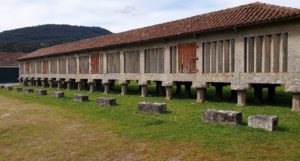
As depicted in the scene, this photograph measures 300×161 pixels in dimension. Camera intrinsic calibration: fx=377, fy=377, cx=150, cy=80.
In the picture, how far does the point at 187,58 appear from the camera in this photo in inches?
703

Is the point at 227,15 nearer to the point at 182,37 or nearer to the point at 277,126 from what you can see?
the point at 182,37

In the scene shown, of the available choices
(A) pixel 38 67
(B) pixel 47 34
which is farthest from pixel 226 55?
(B) pixel 47 34

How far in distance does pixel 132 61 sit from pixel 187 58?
5404 mm

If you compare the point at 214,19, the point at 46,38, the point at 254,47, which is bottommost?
the point at 254,47

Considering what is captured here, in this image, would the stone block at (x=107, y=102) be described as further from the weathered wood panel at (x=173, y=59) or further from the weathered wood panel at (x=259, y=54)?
the weathered wood panel at (x=259, y=54)

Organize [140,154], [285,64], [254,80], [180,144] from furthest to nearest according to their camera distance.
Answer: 1. [254,80]
2. [285,64]
3. [180,144]
4. [140,154]

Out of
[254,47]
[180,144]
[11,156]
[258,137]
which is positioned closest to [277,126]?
[258,137]

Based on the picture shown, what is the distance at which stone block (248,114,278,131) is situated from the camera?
944 centimetres

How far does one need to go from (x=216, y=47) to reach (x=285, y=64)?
358 cm

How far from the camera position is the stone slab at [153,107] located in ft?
43.7

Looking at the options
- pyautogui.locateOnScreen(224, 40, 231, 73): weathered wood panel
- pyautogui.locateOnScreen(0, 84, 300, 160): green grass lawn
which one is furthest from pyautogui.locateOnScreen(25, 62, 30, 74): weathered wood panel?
pyautogui.locateOnScreen(224, 40, 231, 73): weathered wood panel

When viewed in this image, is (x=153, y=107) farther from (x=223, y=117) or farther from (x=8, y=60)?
(x=8, y=60)

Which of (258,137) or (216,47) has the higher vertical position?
(216,47)

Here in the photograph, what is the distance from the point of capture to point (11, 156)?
9023 mm
